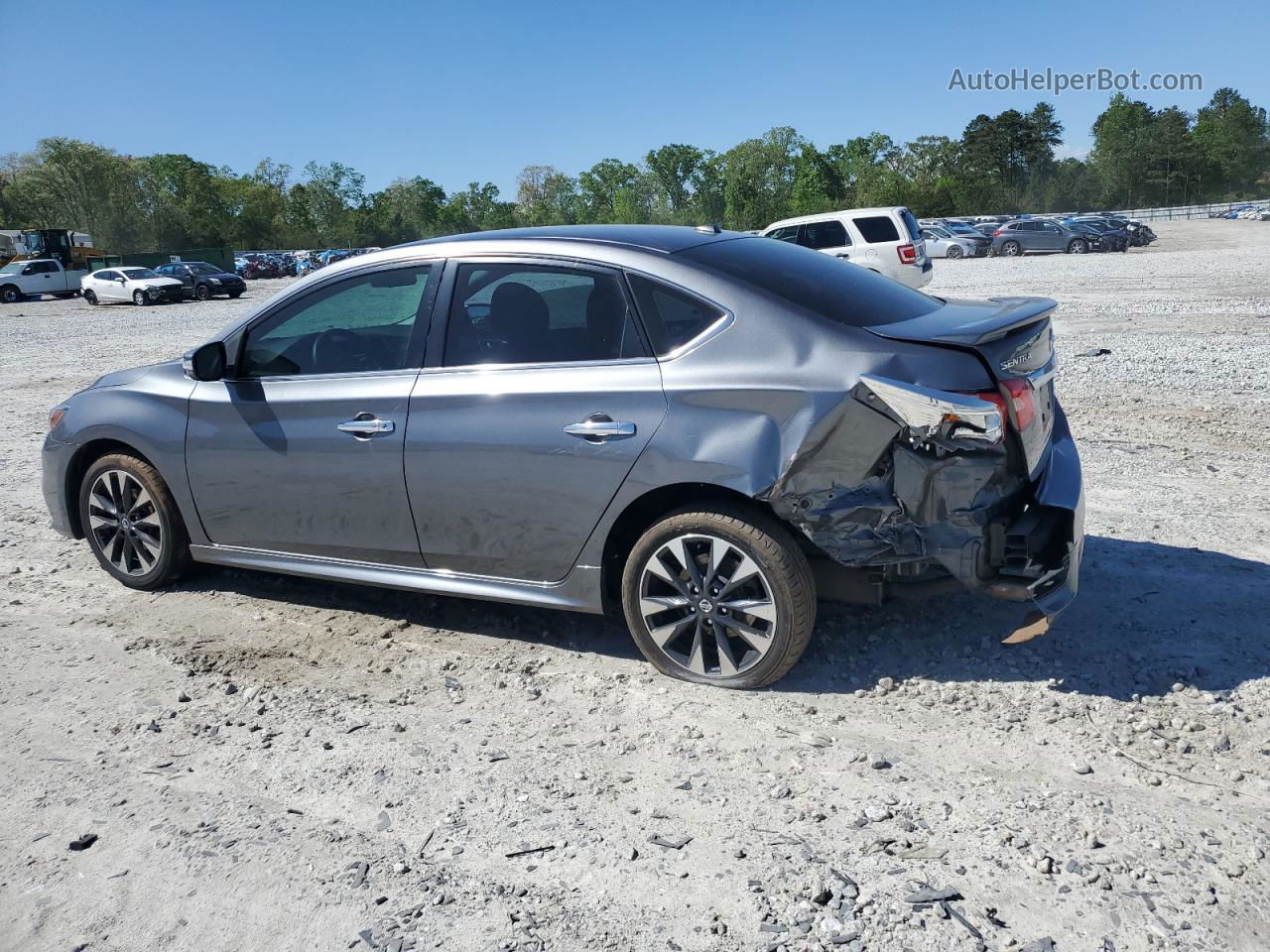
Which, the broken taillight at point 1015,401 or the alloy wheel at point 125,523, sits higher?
the broken taillight at point 1015,401

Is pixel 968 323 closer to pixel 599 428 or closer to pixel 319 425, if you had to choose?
pixel 599 428

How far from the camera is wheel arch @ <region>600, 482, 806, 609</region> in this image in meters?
3.84

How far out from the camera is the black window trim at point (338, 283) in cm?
444

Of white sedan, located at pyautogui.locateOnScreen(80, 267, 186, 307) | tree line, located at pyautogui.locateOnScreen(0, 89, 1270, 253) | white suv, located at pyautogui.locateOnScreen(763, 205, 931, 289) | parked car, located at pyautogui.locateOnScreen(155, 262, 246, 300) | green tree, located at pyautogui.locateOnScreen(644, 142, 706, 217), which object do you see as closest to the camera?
white suv, located at pyautogui.locateOnScreen(763, 205, 931, 289)

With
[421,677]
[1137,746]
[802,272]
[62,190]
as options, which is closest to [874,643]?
[1137,746]

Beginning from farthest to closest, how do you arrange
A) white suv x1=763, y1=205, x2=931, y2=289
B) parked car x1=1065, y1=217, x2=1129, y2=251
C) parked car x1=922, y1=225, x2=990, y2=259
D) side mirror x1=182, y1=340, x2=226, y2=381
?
parked car x1=922, y1=225, x2=990, y2=259, parked car x1=1065, y1=217, x2=1129, y2=251, white suv x1=763, y1=205, x2=931, y2=289, side mirror x1=182, y1=340, x2=226, y2=381

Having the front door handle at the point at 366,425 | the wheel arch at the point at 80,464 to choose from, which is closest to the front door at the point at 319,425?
the front door handle at the point at 366,425

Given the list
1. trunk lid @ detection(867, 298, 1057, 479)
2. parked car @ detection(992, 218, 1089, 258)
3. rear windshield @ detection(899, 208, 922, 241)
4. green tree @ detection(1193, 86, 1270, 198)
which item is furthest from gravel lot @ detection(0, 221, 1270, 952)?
green tree @ detection(1193, 86, 1270, 198)

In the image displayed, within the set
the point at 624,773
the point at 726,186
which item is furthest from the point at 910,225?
the point at 726,186

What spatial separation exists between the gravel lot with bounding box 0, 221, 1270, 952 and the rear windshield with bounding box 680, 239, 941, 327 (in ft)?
4.57

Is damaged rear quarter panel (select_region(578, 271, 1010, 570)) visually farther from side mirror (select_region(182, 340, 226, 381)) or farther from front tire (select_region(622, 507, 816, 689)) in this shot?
side mirror (select_region(182, 340, 226, 381))

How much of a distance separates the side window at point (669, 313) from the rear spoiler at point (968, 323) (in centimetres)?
64

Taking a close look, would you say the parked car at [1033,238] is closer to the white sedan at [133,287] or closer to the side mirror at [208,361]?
the white sedan at [133,287]

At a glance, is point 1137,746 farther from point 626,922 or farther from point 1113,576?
point 626,922
